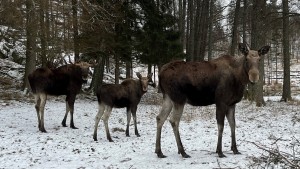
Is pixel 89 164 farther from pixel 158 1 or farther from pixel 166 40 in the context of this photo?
pixel 158 1

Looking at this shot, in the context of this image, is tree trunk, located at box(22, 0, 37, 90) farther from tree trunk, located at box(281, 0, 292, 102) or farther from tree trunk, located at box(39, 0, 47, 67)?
tree trunk, located at box(281, 0, 292, 102)

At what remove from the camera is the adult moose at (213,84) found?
24.2ft

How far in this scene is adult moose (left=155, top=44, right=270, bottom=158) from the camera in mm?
7387

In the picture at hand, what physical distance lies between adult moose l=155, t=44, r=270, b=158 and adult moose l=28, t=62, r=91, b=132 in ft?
18.4

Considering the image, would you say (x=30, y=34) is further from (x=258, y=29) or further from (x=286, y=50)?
(x=286, y=50)

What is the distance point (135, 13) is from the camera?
20438 mm

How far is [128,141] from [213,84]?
3.76 meters

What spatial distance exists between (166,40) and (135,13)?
243cm

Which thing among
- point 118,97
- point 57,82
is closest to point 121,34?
point 57,82

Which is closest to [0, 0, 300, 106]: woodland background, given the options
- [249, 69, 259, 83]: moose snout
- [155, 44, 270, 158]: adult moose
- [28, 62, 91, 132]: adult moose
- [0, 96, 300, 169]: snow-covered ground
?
[0, 96, 300, 169]: snow-covered ground

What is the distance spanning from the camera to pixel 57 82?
41.3 feet

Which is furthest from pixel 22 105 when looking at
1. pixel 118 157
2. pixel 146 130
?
pixel 118 157

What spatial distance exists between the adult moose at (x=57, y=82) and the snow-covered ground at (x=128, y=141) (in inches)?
34.3

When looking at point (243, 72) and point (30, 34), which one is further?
point (30, 34)
